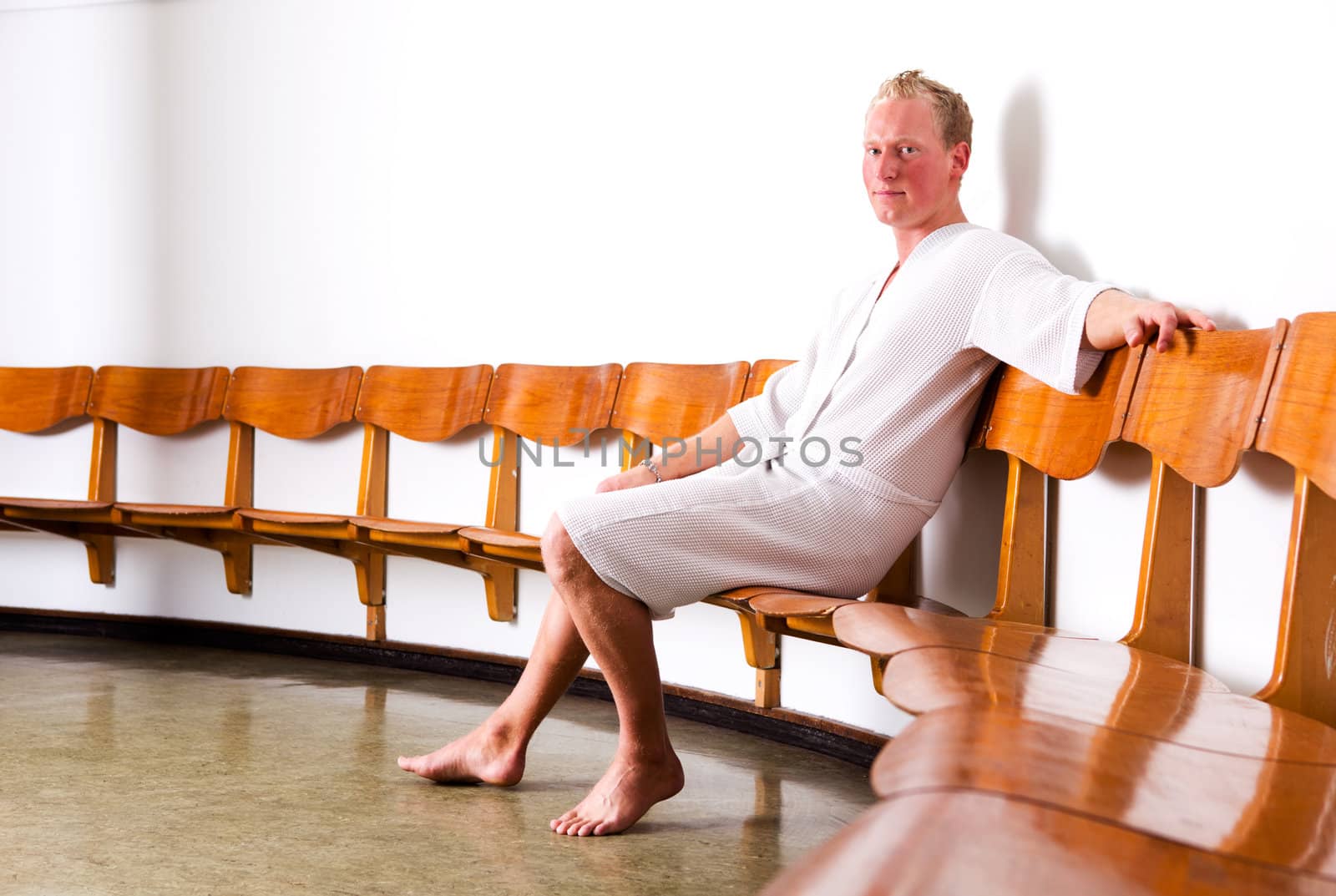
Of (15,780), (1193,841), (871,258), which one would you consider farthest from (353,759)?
(1193,841)

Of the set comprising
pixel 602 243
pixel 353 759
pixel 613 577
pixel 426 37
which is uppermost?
pixel 426 37

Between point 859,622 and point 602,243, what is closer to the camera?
point 859,622

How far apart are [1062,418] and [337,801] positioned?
139 centimetres

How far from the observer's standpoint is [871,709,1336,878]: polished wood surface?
65 cm

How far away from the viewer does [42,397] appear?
412cm

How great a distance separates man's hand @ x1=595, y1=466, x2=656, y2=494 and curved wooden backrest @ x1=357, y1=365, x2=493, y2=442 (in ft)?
3.90

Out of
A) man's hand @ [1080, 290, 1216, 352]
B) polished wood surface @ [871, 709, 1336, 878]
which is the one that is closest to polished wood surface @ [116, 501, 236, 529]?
man's hand @ [1080, 290, 1216, 352]

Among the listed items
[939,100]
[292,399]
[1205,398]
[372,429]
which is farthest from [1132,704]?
[292,399]

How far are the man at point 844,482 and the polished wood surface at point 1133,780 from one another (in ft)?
3.33

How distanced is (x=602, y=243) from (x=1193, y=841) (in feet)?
9.34

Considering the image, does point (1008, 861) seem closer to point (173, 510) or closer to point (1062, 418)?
point (1062, 418)

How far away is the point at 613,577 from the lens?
1.92 m

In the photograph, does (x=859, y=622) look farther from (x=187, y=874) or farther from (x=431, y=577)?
(x=431, y=577)

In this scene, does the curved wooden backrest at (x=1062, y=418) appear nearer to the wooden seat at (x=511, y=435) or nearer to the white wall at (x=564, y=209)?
the white wall at (x=564, y=209)
